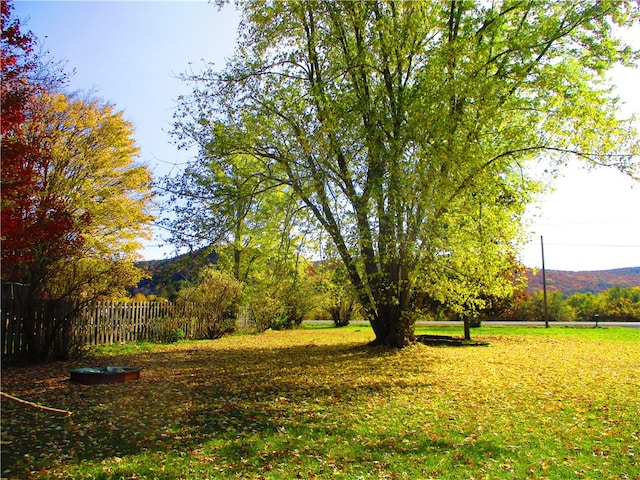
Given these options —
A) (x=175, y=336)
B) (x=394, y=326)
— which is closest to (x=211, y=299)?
(x=175, y=336)

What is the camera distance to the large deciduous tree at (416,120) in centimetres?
1066

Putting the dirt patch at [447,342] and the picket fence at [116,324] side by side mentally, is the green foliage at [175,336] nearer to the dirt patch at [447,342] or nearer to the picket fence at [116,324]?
the picket fence at [116,324]

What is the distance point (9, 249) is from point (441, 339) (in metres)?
14.1

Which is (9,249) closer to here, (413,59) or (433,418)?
(433,418)

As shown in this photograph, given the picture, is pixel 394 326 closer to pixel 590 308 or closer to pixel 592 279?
pixel 590 308

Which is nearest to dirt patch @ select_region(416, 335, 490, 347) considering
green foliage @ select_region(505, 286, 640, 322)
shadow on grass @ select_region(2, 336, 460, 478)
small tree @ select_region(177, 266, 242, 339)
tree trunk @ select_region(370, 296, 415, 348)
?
tree trunk @ select_region(370, 296, 415, 348)

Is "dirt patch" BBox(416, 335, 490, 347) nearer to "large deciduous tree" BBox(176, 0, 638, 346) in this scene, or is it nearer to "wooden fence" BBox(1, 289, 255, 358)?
"large deciduous tree" BBox(176, 0, 638, 346)

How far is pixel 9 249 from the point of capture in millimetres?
9461

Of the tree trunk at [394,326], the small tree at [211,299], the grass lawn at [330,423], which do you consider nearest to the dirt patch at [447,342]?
the tree trunk at [394,326]

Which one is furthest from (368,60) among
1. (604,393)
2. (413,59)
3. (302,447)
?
(302,447)

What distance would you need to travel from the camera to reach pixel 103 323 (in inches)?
629

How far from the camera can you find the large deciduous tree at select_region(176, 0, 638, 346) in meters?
10.7

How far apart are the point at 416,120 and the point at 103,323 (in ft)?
39.6

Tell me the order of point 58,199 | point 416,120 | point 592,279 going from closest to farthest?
point 416,120
point 58,199
point 592,279
